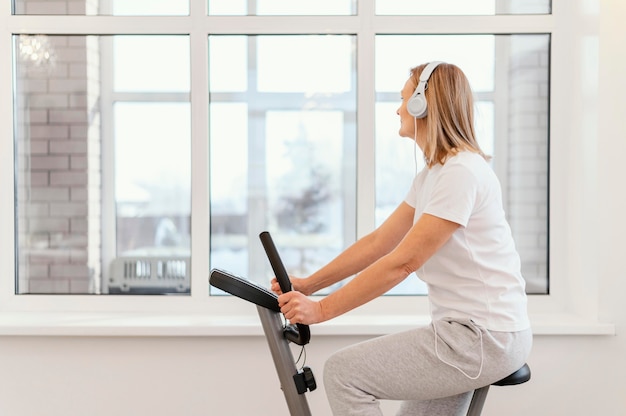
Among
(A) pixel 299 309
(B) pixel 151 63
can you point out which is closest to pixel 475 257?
(A) pixel 299 309

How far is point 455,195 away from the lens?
171 cm

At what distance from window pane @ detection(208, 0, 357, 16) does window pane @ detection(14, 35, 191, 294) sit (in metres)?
0.28

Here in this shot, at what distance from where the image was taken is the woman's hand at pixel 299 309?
1.69 m

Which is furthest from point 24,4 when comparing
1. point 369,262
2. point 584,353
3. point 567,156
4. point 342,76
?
point 584,353

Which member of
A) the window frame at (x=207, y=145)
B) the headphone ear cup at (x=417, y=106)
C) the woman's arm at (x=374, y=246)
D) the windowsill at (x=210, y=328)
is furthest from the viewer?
the window frame at (x=207, y=145)

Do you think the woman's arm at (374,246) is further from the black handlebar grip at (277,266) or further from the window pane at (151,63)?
the window pane at (151,63)

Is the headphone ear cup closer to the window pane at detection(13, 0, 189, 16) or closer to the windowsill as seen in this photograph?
the windowsill

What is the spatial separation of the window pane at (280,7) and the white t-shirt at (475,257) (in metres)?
1.26

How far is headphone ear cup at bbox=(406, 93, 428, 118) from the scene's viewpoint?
5.88 ft

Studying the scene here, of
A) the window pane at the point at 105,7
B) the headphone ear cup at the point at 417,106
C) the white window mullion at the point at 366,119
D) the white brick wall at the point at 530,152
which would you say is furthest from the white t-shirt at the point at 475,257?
the window pane at the point at 105,7

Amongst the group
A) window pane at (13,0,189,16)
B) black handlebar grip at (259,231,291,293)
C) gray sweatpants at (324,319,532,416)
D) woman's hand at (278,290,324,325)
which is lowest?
gray sweatpants at (324,319,532,416)

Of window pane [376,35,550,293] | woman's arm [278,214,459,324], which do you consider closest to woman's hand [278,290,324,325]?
woman's arm [278,214,459,324]

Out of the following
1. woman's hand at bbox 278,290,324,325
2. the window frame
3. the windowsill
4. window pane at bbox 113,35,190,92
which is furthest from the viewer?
window pane at bbox 113,35,190,92

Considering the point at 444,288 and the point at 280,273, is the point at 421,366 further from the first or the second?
the point at 280,273
